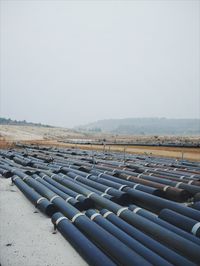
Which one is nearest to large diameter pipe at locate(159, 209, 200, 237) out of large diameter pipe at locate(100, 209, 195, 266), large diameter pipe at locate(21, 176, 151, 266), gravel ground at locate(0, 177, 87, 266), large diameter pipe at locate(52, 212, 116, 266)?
large diameter pipe at locate(100, 209, 195, 266)

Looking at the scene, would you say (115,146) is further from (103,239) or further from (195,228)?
(103,239)

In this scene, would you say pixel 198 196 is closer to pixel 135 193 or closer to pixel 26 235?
pixel 135 193

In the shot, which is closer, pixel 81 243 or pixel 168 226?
pixel 81 243

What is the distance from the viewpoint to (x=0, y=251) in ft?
31.4

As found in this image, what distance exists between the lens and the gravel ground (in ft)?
29.1

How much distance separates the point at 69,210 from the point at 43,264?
335 centimetres

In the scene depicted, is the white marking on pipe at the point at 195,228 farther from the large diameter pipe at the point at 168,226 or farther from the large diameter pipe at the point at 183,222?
the large diameter pipe at the point at 168,226

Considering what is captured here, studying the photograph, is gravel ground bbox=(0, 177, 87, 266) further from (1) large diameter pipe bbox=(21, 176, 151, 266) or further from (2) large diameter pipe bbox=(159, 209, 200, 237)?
(2) large diameter pipe bbox=(159, 209, 200, 237)

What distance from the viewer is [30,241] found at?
10.4 meters

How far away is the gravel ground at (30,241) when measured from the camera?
887cm

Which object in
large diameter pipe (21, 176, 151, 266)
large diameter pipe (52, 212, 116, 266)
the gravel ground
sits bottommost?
the gravel ground

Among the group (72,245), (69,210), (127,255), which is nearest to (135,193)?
(69,210)

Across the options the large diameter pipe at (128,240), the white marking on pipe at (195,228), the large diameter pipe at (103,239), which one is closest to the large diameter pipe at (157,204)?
the white marking on pipe at (195,228)

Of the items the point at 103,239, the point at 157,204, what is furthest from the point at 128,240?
the point at 157,204
